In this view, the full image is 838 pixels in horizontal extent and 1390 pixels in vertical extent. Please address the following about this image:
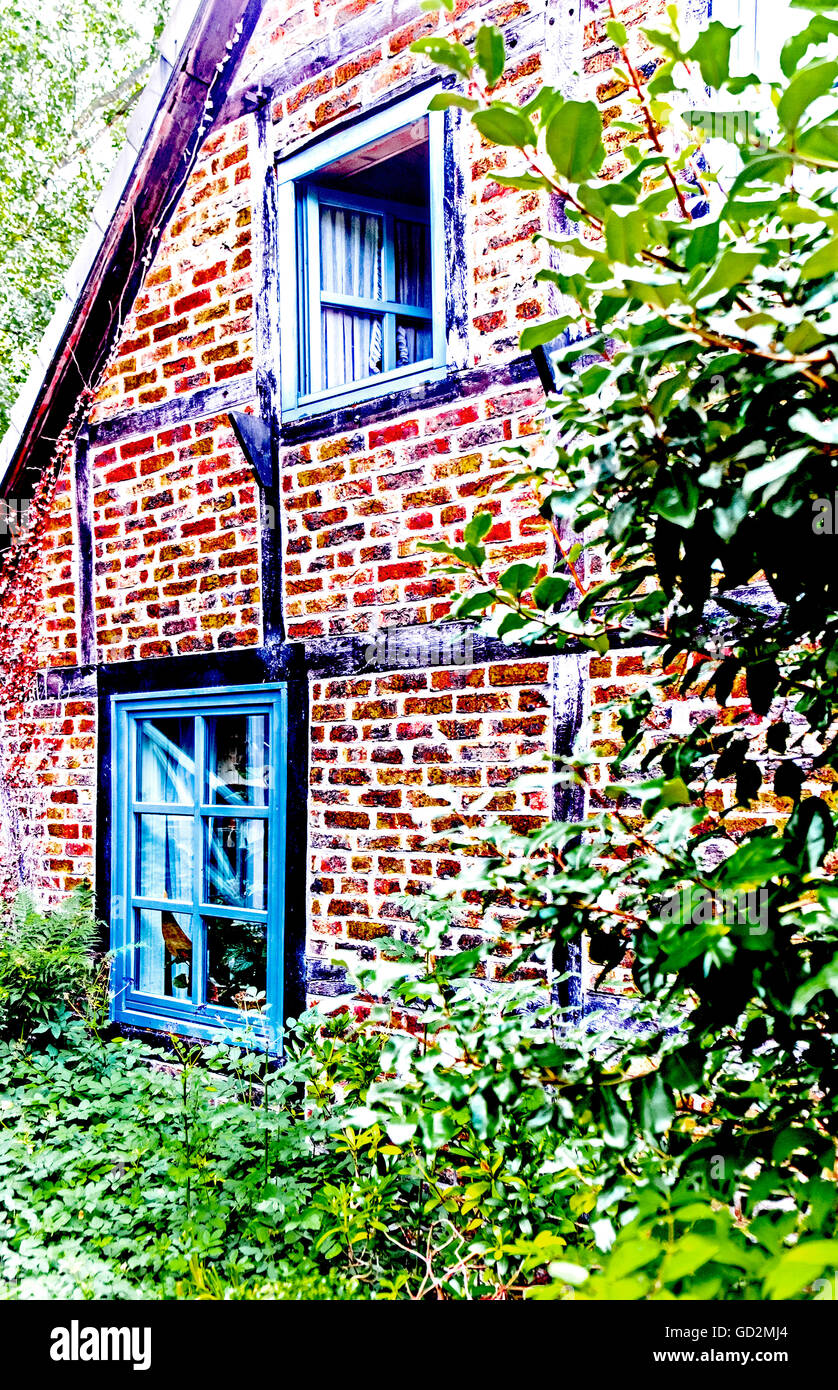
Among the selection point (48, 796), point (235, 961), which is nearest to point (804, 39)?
point (235, 961)

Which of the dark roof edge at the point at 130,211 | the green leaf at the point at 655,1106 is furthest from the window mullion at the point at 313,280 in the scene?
the green leaf at the point at 655,1106

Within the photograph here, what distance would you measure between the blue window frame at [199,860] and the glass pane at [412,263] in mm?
1895

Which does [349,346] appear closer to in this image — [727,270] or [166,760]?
[166,760]

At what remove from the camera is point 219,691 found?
4.30m

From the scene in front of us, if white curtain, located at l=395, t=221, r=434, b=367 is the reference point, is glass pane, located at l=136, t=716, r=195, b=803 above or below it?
below

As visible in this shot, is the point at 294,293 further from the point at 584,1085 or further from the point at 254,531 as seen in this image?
the point at 584,1085

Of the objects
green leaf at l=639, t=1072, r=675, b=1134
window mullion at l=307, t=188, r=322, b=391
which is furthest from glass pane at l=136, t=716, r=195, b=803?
green leaf at l=639, t=1072, r=675, b=1134

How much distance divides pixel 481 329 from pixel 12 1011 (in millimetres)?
3551

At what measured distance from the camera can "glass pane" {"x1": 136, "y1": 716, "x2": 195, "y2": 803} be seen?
4.59m

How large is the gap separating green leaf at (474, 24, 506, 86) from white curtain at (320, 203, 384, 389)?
3.04 m

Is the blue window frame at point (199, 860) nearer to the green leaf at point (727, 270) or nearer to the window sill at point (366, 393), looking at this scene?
the window sill at point (366, 393)

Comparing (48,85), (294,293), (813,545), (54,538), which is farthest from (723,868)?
(48,85)

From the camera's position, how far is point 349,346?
4.19 meters

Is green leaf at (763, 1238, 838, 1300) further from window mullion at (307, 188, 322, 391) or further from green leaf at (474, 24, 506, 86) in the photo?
window mullion at (307, 188, 322, 391)
